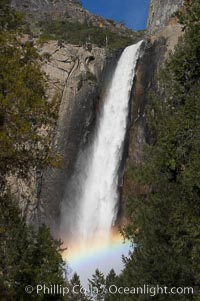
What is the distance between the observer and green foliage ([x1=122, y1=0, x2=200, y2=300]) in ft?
39.0

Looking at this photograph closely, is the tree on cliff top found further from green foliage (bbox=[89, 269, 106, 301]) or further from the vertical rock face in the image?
the vertical rock face

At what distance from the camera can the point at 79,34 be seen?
6631 centimetres

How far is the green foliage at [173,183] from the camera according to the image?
39.0ft

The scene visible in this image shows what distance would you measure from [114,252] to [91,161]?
9054 millimetres

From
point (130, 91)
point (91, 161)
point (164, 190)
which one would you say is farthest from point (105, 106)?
point (164, 190)

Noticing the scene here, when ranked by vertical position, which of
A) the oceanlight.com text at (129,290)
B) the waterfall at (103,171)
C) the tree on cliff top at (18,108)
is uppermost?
the waterfall at (103,171)

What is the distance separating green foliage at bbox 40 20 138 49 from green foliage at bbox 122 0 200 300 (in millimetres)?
47181

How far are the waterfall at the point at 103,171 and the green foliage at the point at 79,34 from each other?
18108 mm

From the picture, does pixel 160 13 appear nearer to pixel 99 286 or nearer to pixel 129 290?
pixel 99 286

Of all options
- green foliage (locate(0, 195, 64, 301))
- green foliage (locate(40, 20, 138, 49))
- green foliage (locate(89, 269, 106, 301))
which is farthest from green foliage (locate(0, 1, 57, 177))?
green foliage (locate(40, 20, 138, 49))

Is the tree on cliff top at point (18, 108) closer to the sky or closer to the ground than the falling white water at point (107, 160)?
closer to the ground

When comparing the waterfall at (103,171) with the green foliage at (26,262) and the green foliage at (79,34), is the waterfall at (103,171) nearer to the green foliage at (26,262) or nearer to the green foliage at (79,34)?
the green foliage at (26,262)

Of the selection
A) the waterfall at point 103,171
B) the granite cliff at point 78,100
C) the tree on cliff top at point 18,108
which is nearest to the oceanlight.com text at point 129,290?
the tree on cliff top at point 18,108

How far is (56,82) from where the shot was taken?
154ft
